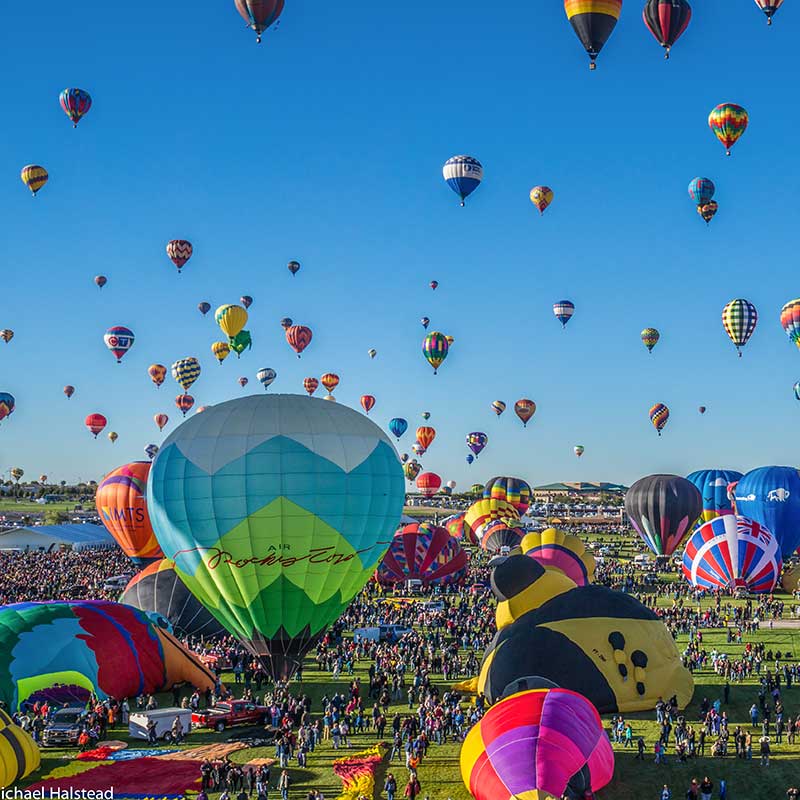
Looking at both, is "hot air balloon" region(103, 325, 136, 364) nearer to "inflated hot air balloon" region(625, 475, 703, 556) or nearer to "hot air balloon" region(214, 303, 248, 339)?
"hot air balloon" region(214, 303, 248, 339)

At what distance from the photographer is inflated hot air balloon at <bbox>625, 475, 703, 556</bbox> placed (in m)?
37.3

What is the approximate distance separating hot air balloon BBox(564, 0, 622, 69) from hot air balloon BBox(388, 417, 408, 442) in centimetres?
4164

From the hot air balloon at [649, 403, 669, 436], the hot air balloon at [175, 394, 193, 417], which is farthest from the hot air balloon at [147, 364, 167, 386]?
the hot air balloon at [649, 403, 669, 436]

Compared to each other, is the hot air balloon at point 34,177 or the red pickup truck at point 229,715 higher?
the hot air balloon at point 34,177

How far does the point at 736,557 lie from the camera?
30.1 m

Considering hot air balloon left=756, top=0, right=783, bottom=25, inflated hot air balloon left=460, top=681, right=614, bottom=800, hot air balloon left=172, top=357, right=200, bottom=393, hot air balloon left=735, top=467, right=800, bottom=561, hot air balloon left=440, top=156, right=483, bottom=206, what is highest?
hot air balloon left=756, top=0, right=783, bottom=25

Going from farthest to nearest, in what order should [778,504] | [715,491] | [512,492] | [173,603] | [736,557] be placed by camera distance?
[512,492] → [715,491] → [778,504] → [736,557] → [173,603]

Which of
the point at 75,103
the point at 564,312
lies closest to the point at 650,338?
the point at 564,312

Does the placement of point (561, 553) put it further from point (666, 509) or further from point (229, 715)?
point (666, 509)

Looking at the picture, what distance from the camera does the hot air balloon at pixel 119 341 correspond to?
138 feet

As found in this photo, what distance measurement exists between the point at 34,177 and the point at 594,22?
2341 centimetres

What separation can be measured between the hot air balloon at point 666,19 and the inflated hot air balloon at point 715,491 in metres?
25.1

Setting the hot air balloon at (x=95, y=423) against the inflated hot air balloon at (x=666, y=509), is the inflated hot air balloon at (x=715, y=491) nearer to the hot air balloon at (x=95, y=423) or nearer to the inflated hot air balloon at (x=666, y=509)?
the inflated hot air balloon at (x=666, y=509)

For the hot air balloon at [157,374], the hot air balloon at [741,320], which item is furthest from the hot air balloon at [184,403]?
the hot air balloon at [741,320]
